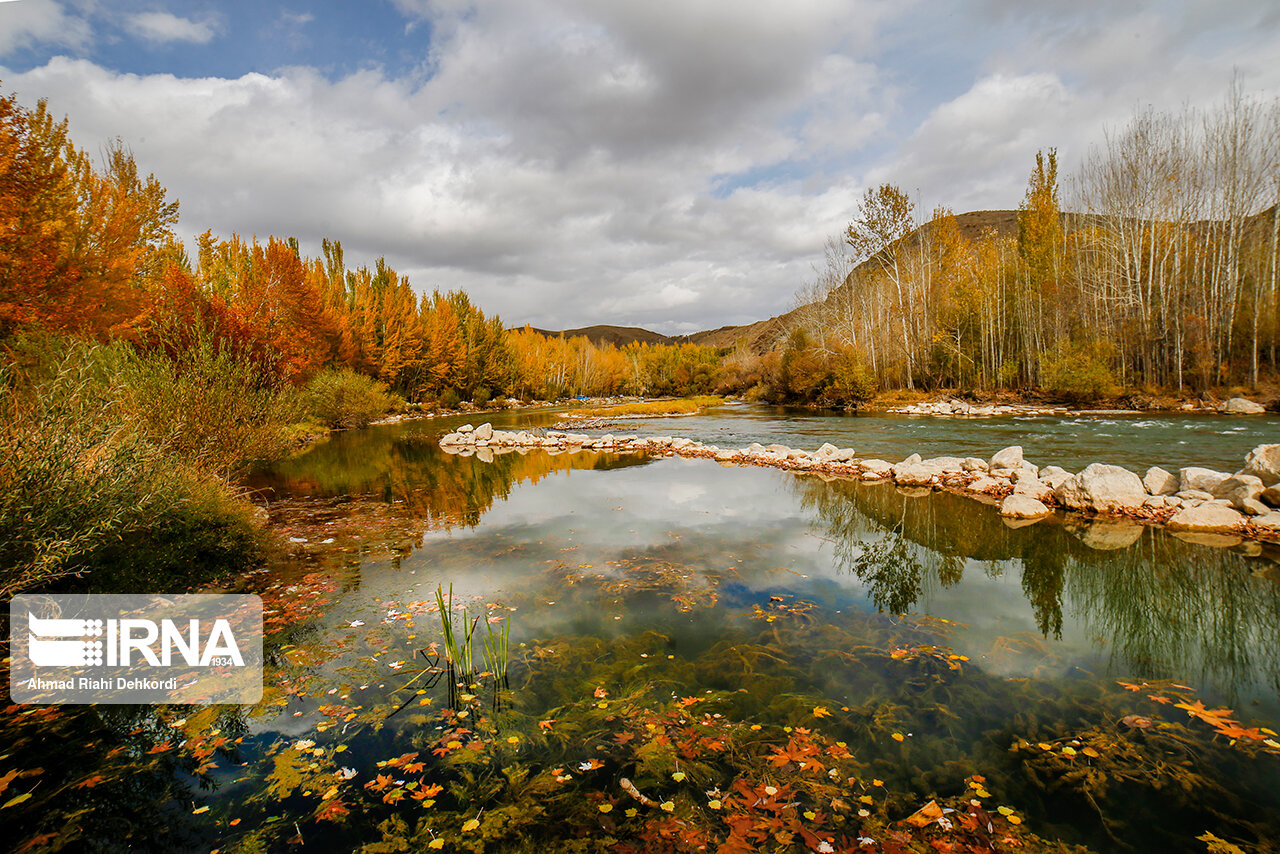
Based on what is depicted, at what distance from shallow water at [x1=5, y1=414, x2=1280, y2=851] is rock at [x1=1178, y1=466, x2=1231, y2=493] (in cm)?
259

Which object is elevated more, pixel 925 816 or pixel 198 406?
pixel 198 406

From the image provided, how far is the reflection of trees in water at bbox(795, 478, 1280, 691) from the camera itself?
4.71 m

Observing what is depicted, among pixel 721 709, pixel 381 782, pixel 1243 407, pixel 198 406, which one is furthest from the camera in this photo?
pixel 1243 407

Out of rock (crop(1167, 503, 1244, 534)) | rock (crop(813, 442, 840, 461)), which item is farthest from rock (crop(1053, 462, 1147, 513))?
rock (crop(813, 442, 840, 461))

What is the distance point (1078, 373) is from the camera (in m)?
26.0

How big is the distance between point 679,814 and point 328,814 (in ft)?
6.72

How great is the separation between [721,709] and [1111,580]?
6.02m

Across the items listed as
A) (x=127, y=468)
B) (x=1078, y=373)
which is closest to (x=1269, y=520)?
(x=127, y=468)

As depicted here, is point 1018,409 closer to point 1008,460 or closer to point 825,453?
point 825,453

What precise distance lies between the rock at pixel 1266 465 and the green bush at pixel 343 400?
3423 cm

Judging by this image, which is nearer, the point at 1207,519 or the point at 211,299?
the point at 1207,519

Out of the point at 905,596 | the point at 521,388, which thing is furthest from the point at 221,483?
the point at 521,388

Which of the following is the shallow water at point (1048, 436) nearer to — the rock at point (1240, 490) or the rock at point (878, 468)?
the rock at point (878, 468)

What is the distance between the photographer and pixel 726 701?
4.01 m
